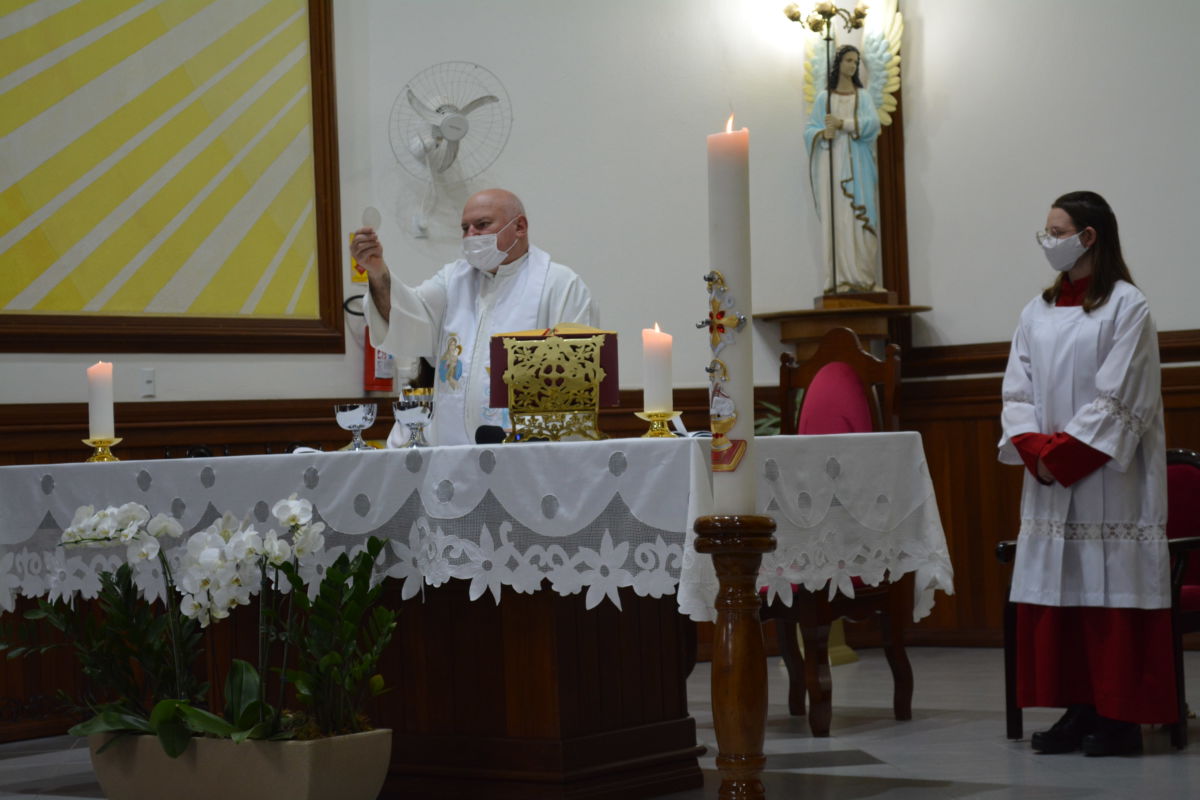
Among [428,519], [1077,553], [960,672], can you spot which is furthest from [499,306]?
[960,672]

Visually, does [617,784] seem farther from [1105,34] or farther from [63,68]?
[1105,34]

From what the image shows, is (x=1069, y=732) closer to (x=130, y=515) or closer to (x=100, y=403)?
(x=130, y=515)

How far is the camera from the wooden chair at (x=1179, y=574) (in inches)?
175

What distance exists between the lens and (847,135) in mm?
7230

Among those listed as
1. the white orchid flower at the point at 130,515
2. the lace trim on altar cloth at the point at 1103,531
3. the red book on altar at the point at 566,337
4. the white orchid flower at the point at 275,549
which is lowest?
the lace trim on altar cloth at the point at 1103,531

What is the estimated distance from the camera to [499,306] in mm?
4977

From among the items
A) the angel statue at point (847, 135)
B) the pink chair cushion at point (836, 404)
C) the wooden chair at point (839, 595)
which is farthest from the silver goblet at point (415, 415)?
the angel statue at point (847, 135)

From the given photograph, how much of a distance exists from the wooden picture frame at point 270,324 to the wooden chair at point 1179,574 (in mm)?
2975

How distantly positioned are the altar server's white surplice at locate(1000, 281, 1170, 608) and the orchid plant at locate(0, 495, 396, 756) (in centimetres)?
201

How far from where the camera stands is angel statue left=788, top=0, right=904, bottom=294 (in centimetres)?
723

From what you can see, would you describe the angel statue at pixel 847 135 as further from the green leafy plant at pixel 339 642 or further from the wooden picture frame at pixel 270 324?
the green leafy plant at pixel 339 642

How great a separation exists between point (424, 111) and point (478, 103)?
261 millimetres

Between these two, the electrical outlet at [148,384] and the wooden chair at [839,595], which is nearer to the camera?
the wooden chair at [839,595]

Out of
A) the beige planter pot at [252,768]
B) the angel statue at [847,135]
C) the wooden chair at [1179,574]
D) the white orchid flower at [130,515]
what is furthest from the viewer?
the angel statue at [847,135]
